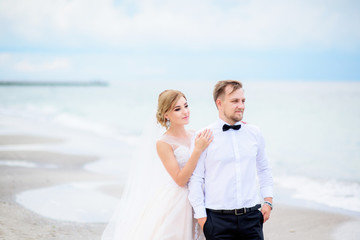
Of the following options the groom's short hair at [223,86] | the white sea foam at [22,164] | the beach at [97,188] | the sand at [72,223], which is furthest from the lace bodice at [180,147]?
the white sea foam at [22,164]

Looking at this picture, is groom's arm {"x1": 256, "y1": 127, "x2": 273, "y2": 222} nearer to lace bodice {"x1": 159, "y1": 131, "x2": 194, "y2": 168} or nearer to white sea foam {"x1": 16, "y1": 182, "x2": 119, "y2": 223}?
lace bodice {"x1": 159, "y1": 131, "x2": 194, "y2": 168}

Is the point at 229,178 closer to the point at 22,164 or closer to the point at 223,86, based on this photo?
the point at 223,86

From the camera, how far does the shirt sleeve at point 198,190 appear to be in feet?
10.5

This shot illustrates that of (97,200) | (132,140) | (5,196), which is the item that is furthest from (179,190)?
(132,140)

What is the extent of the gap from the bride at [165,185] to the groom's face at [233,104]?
242 mm

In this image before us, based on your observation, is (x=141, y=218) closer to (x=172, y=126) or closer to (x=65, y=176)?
(x=172, y=126)

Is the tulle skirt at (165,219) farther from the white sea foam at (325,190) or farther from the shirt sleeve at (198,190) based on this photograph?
the white sea foam at (325,190)

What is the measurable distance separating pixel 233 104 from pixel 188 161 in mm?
624

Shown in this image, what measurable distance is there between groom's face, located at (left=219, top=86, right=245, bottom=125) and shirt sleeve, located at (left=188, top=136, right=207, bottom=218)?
0.38 metres

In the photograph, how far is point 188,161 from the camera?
3.26 metres

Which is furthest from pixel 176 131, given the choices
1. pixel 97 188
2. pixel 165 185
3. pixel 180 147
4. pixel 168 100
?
pixel 97 188

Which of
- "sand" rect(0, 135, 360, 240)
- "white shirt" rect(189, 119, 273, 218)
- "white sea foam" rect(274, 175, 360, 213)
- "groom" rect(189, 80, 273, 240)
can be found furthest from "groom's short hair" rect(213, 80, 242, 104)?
"white sea foam" rect(274, 175, 360, 213)

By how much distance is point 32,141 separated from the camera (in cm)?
1400

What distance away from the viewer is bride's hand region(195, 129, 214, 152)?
3172 millimetres
